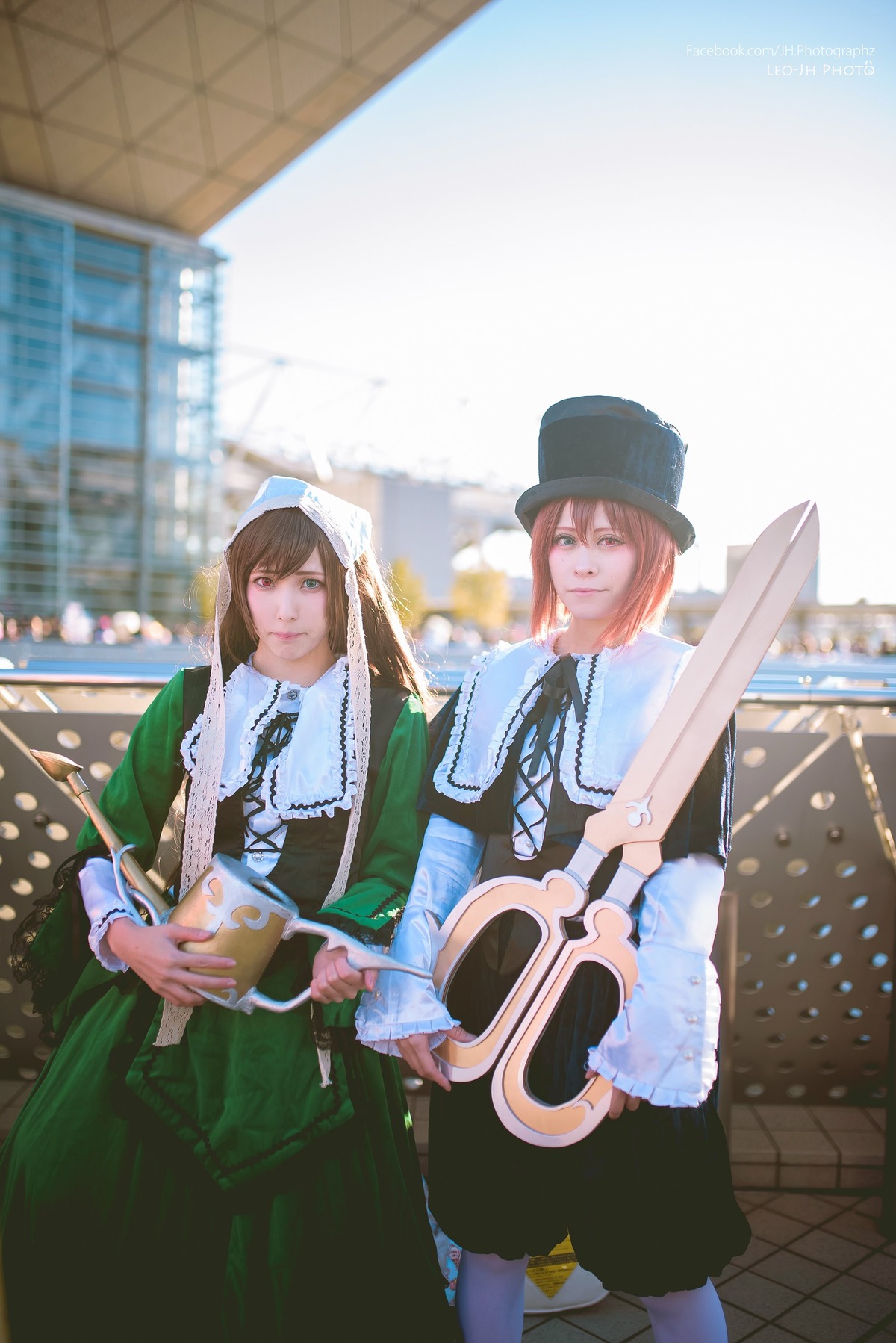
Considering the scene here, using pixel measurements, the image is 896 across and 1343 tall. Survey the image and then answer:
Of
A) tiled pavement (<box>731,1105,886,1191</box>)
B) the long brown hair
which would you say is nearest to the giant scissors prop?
the long brown hair

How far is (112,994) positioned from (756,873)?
159cm

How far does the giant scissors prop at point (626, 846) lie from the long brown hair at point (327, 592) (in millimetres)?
584

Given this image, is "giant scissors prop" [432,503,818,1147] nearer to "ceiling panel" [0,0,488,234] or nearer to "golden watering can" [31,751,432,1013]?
"golden watering can" [31,751,432,1013]

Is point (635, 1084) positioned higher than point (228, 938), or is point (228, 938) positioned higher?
point (228, 938)

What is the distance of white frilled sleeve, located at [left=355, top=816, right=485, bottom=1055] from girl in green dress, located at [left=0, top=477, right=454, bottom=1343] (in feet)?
0.17

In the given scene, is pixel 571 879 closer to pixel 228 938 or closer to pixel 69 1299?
pixel 228 938

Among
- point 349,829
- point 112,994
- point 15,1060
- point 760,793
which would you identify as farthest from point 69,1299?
point 760,793

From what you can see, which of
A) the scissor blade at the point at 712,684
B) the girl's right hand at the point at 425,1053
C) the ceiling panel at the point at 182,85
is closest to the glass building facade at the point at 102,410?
the ceiling panel at the point at 182,85

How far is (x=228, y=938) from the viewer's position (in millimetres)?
1276

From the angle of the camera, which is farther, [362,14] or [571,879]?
[362,14]

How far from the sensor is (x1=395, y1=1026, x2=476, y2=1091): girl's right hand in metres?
1.21

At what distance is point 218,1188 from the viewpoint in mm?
1363

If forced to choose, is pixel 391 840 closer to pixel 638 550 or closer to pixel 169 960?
pixel 169 960

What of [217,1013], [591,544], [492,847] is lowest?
[217,1013]
